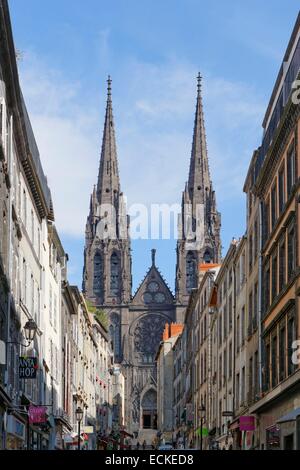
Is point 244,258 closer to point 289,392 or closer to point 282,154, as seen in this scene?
point 282,154

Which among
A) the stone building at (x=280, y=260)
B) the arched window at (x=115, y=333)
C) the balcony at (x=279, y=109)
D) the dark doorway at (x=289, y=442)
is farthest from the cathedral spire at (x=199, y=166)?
the dark doorway at (x=289, y=442)

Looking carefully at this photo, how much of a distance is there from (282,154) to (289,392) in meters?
8.19

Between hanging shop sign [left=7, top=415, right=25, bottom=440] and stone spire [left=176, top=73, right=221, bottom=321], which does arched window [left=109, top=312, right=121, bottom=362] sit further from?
hanging shop sign [left=7, top=415, right=25, bottom=440]

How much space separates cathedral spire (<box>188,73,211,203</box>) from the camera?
174 m

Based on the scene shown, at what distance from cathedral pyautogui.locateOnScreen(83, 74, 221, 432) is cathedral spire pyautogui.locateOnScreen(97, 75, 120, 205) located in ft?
0.56

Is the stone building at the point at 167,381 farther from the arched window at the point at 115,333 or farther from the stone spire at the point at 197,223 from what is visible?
the arched window at the point at 115,333

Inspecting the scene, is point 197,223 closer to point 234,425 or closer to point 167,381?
point 167,381

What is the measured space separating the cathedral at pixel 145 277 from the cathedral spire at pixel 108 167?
0.56ft

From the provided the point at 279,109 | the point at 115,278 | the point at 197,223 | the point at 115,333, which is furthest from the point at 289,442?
the point at 197,223

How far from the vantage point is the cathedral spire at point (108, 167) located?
17538 centimetres
